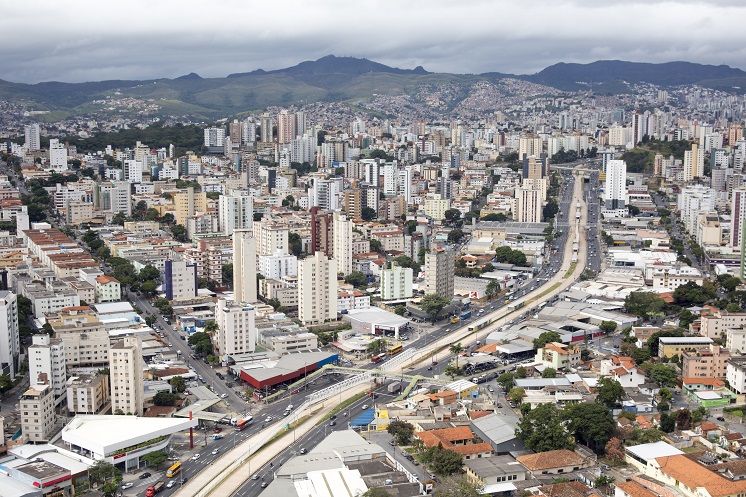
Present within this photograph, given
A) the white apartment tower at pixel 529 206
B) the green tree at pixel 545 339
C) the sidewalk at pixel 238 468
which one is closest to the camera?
the sidewalk at pixel 238 468

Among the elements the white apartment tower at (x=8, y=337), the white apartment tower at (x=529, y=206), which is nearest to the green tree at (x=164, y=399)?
the white apartment tower at (x=8, y=337)

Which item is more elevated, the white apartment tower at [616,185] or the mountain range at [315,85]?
the mountain range at [315,85]

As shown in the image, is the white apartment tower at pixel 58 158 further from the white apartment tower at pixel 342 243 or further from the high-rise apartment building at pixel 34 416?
the high-rise apartment building at pixel 34 416

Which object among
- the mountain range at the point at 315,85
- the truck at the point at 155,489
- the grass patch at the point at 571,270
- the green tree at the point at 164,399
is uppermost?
the mountain range at the point at 315,85

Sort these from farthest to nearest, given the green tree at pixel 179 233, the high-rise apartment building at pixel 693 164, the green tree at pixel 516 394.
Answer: the high-rise apartment building at pixel 693 164 < the green tree at pixel 179 233 < the green tree at pixel 516 394

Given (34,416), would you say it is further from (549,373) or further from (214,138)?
(214,138)

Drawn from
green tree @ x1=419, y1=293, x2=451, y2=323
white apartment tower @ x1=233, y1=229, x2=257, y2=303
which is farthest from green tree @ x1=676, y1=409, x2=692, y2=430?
white apartment tower @ x1=233, y1=229, x2=257, y2=303
